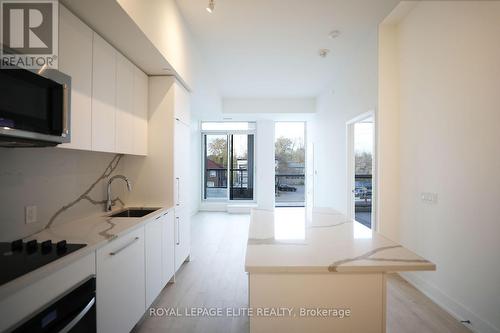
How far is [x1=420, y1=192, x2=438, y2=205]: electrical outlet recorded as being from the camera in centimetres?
243

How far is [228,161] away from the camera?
7.60m

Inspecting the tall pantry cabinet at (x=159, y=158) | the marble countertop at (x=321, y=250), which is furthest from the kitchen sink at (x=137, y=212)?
the marble countertop at (x=321, y=250)

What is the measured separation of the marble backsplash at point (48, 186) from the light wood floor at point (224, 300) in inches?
46.3

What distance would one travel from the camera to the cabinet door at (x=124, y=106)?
7.18ft

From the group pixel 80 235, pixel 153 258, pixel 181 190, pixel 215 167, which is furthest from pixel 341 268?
pixel 215 167

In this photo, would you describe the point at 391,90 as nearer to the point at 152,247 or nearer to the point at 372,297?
the point at 372,297

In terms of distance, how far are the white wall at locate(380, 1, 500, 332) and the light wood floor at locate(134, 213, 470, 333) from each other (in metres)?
0.19

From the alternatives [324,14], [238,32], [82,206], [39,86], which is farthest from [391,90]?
[82,206]

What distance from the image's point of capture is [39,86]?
47.8 inches

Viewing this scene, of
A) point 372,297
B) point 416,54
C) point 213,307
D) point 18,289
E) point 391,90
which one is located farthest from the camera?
point 391,90

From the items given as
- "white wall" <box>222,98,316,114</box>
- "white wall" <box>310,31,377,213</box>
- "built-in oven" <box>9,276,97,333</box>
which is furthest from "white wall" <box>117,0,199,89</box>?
"white wall" <box>222,98,316,114</box>

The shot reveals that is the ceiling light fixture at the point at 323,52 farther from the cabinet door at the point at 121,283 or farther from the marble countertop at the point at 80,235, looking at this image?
the cabinet door at the point at 121,283

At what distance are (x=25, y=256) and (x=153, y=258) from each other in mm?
1111

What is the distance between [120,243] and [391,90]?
3324 millimetres
